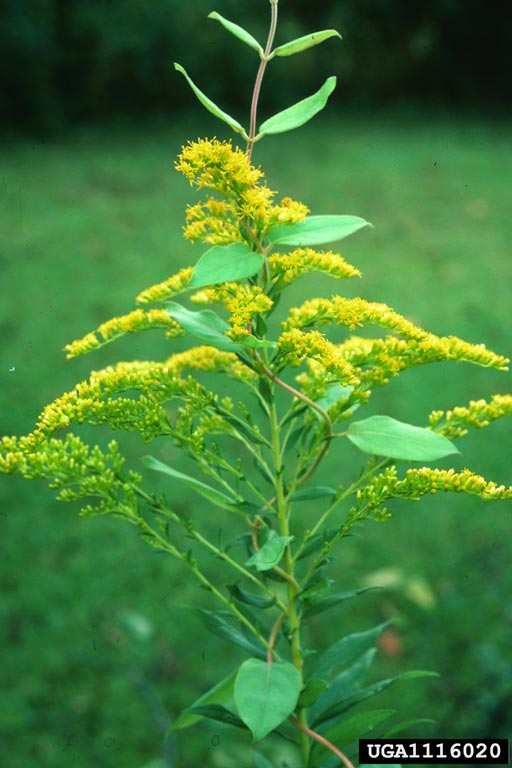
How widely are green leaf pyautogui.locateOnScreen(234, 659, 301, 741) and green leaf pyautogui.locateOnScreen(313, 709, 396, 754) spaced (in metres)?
0.16

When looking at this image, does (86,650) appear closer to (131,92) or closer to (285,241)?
(285,241)

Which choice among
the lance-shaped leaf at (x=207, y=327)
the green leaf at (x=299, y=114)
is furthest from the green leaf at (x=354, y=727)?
the green leaf at (x=299, y=114)

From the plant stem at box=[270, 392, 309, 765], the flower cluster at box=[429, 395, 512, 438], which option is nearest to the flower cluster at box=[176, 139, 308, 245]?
the plant stem at box=[270, 392, 309, 765]

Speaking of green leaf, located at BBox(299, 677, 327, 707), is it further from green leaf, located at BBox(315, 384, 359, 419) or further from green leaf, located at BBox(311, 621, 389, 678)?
green leaf, located at BBox(315, 384, 359, 419)

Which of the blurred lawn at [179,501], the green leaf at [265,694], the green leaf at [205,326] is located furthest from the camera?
the blurred lawn at [179,501]

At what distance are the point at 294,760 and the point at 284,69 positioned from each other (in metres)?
Result: 9.53

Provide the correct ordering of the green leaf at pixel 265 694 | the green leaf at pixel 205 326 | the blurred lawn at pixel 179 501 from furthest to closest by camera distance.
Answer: the blurred lawn at pixel 179 501 → the green leaf at pixel 205 326 → the green leaf at pixel 265 694

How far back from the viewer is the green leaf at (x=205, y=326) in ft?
3.18

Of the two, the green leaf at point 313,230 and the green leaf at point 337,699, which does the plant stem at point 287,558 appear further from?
the green leaf at point 313,230

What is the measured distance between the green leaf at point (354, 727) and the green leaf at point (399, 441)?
0.35 meters

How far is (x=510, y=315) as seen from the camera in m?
5.48

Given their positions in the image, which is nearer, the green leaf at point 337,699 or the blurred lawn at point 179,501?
the green leaf at point 337,699

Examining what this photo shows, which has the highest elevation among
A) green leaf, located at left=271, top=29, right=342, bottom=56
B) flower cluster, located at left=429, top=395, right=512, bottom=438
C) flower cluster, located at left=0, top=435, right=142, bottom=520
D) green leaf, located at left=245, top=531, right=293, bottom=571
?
green leaf, located at left=271, top=29, right=342, bottom=56

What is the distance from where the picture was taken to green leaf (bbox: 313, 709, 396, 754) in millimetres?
1062
